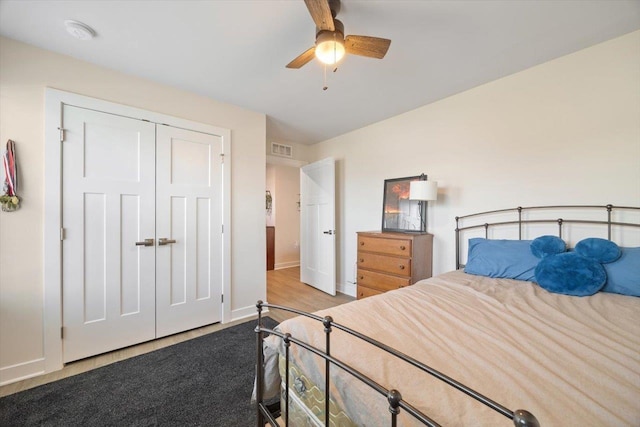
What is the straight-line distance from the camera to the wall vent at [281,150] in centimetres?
418

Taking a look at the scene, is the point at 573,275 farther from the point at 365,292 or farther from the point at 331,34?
the point at 331,34

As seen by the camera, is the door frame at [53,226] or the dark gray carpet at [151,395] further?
the door frame at [53,226]

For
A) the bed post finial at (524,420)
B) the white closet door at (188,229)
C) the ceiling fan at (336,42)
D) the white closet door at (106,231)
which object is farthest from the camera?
the white closet door at (188,229)

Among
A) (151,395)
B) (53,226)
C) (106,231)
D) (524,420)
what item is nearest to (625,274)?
(524,420)

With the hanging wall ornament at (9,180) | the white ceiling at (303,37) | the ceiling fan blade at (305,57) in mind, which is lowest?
the hanging wall ornament at (9,180)

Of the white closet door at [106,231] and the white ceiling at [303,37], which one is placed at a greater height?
the white ceiling at [303,37]

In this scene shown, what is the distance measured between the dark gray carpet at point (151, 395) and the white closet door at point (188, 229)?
18.7 inches

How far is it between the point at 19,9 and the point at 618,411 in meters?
3.53

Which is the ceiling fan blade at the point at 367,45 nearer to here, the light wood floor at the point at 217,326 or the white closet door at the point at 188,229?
the white closet door at the point at 188,229

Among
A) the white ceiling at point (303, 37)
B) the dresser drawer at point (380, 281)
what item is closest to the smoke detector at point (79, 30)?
the white ceiling at point (303, 37)

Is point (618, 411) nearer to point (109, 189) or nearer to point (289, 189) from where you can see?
point (109, 189)

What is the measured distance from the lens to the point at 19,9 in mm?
1612

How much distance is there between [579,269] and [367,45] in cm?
205

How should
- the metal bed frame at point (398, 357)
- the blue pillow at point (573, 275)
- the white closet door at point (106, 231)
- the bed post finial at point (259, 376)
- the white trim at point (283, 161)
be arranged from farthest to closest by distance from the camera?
1. the white trim at point (283, 161)
2. the white closet door at point (106, 231)
3. the blue pillow at point (573, 275)
4. the bed post finial at point (259, 376)
5. the metal bed frame at point (398, 357)
